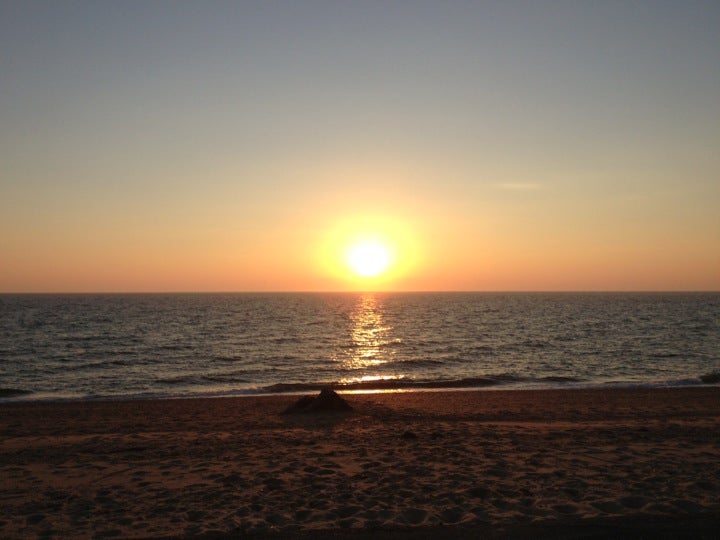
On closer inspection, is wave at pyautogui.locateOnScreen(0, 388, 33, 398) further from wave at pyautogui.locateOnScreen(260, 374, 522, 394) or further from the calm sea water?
wave at pyautogui.locateOnScreen(260, 374, 522, 394)

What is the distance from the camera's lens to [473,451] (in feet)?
39.2

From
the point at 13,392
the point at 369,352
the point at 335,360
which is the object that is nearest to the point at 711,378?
the point at 335,360

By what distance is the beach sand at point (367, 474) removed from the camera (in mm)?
7770

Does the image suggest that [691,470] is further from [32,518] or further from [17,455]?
[17,455]

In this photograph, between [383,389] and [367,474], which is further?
[383,389]

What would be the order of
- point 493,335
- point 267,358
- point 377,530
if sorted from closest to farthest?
1. point 377,530
2. point 267,358
3. point 493,335

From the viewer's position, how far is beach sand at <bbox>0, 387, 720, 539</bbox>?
7.77m

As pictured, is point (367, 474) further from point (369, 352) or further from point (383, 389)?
point (369, 352)

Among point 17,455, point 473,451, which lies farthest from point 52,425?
point 473,451

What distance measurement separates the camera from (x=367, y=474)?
10.3 meters

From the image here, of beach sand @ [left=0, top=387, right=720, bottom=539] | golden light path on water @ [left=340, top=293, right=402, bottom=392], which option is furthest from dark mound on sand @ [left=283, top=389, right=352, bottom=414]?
golden light path on water @ [left=340, top=293, right=402, bottom=392]

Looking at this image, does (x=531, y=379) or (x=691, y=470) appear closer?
(x=691, y=470)

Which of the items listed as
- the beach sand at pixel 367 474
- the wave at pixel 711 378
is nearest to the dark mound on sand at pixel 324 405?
the beach sand at pixel 367 474

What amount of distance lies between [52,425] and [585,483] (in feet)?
47.4
